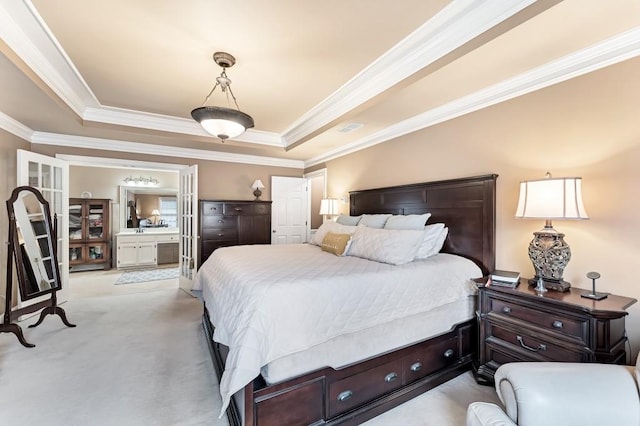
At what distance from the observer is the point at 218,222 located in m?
4.78

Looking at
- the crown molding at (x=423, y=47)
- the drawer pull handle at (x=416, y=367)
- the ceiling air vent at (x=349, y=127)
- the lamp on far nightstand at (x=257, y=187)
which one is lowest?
the drawer pull handle at (x=416, y=367)

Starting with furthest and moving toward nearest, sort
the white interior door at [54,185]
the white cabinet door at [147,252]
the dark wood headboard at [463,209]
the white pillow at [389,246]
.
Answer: the white cabinet door at [147,252] < the white interior door at [54,185] < the dark wood headboard at [463,209] < the white pillow at [389,246]

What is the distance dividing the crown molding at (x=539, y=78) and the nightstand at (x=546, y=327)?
1.57m

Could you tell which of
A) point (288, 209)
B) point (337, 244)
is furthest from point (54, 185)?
point (337, 244)

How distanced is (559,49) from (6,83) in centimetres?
437

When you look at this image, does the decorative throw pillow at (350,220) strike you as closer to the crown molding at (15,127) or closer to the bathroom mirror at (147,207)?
the crown molding at (15,127)

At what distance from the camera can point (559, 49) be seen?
191 centimetres

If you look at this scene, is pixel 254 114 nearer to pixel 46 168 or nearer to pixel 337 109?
pixel 337 109

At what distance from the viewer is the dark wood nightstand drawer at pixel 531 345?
1707 mm

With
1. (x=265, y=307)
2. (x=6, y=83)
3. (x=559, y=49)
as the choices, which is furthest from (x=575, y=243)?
(x=6, y=83)

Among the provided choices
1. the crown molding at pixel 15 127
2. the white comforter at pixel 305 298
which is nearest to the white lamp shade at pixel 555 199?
the white comforter at pixel 305 298

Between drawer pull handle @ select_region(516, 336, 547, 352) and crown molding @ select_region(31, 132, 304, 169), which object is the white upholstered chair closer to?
drawer pull handle @ select_region(516, 336, 547, 352)

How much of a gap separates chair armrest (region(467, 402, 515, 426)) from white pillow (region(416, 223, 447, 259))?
1407 mm

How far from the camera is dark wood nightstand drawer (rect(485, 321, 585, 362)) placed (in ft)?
5.60
